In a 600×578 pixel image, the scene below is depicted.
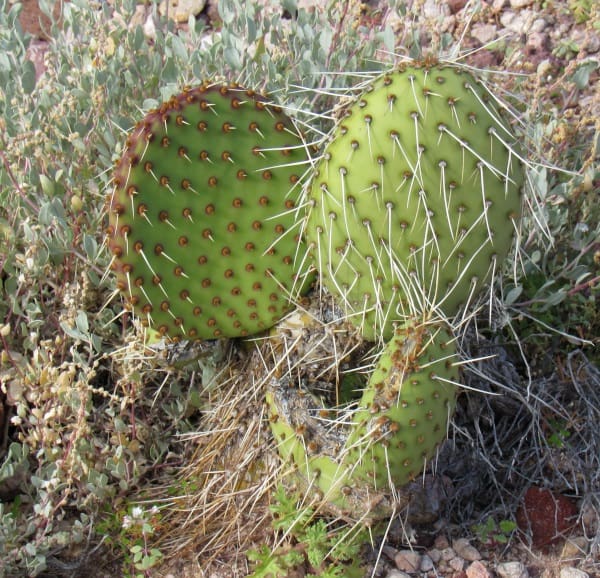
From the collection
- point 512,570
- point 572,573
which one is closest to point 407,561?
point 512,570

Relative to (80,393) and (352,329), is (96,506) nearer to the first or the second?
(80,393)

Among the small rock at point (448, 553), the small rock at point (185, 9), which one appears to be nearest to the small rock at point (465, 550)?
the small rock at point (448, 553)

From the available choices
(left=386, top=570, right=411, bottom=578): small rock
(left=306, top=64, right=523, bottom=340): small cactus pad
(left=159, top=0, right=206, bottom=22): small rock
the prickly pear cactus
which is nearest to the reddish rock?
(left=386, top=570, right=411, bottom=578): small rock

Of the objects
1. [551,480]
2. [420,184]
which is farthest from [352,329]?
[551,480]

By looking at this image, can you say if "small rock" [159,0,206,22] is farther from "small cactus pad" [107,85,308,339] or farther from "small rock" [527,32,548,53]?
"small cactus pad" [107,85,308,339]

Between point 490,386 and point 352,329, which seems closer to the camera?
point 352,329

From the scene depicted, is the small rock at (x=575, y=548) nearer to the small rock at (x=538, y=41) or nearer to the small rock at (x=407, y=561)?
the small rock at (x=407, y=561)
